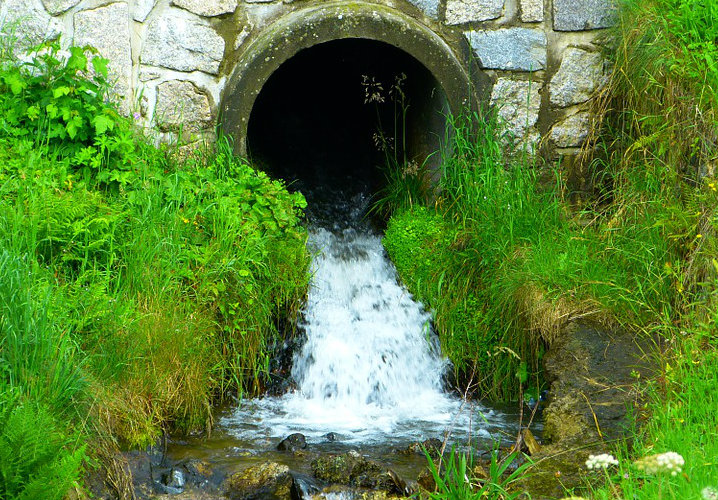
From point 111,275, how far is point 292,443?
130cm

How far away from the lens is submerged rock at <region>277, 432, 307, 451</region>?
4.12 m

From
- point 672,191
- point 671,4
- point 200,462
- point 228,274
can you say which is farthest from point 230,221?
point 671,4

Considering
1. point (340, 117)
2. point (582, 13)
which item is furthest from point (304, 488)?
point (340, 117)

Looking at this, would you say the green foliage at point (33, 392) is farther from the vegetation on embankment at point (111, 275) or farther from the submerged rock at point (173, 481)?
the submerged rock at point (173, 481)

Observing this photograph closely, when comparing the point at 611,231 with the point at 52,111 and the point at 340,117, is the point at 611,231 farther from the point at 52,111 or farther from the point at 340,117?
the point at 340,117

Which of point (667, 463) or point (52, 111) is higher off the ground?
point (52, 111)

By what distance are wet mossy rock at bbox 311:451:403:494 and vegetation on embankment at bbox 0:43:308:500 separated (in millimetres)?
813

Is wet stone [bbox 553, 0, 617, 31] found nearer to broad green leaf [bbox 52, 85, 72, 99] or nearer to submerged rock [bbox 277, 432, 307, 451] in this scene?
broad green leaf [bbox 52, 85, 72, 99]

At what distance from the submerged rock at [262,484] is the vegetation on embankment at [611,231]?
1.45m

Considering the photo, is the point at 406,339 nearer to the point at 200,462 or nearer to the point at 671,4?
the point at 200,462

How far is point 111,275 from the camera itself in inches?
173

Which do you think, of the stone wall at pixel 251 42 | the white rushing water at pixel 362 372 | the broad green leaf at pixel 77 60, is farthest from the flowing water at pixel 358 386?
the broad green leaf at pixel 77 60

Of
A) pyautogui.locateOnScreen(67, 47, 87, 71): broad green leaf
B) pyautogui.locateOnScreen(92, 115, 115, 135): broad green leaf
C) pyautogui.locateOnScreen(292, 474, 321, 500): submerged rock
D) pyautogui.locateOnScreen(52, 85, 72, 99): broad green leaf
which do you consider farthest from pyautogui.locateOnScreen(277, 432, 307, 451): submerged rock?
pyautogui.locateOnScreen(67, 47, 87, 71): broad green leaf

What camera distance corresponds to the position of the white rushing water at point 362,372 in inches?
180
